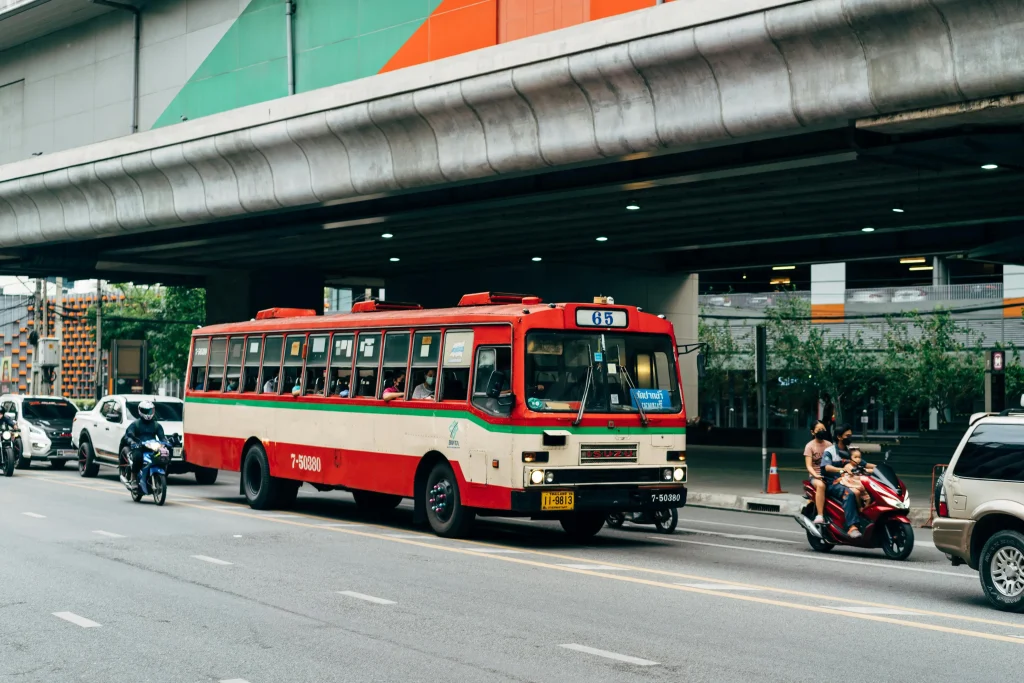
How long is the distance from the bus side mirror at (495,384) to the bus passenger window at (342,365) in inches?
154

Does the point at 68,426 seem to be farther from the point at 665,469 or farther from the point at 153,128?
the point at 665,469

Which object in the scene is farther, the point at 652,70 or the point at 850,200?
the point at 850,200

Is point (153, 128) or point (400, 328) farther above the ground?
point (153, 128)

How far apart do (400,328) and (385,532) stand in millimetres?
2805

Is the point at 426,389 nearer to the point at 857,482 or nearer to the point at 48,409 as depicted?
the point at 857,482

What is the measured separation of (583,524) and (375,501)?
5041 millimetres

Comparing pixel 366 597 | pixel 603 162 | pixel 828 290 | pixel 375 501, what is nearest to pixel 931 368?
pixel 828 290

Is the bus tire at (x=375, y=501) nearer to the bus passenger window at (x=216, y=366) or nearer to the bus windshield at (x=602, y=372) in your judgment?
the bus passenger window at (x=216, y=366)

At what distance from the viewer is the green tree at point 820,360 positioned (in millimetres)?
50438

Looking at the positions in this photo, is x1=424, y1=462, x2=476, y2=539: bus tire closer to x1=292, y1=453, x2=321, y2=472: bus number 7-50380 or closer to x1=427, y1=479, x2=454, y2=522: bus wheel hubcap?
x1=427, y1=479, x2=454, y2=522: bus wheel hubcap

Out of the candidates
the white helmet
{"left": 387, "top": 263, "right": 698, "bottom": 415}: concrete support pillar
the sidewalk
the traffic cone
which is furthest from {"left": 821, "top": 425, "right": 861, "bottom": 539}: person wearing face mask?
{"left": 387, "top": 263, "right": 698, "bottom": 415}: concrete support pillar

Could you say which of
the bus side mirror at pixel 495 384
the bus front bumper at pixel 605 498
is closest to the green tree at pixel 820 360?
the bus front bumper at pixel 605 498

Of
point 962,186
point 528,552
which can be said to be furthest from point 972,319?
point 528,552

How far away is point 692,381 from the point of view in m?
44.9
